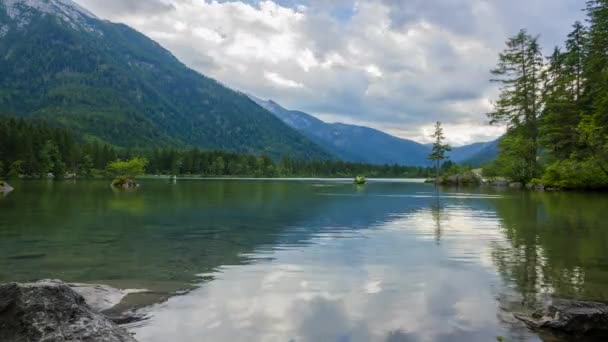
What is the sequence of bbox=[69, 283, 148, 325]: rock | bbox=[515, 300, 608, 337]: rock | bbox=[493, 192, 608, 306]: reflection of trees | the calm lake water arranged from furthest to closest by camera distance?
bbox=[493, 192, 608, 306]: reflection of trees
bbox=[69, 283, 148, 325]: rock
the calm lake water
bbox=[515, 300, 608, 337]: rock

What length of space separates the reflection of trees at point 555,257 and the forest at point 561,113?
1073 inches

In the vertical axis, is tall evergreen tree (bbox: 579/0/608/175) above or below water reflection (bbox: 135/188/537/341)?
above

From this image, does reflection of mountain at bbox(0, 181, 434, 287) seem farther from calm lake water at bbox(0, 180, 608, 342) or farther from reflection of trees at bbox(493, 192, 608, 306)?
reflection of trees at bbox(493, 192, 608, 306)

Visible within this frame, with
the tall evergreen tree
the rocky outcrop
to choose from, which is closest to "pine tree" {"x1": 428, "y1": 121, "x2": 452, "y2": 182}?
the rocky outcrop

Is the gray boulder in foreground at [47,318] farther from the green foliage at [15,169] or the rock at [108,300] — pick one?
the green foliage at [15,169]

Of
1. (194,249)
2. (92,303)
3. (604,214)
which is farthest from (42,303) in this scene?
(604,214)

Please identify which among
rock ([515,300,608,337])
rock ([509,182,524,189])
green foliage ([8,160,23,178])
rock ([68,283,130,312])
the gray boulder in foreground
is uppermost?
green foliage ([8,160,23,178])

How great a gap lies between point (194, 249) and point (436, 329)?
12.1m

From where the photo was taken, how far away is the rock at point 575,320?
8750mm

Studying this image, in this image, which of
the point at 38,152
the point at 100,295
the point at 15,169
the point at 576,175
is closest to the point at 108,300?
the point at 100,295

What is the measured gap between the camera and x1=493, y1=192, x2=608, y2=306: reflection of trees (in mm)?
12531

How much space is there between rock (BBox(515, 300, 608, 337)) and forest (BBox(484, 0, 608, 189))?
45.9 metres

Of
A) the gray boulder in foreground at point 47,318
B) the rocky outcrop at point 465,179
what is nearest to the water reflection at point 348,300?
the gray boulder in foreground at point 47,318

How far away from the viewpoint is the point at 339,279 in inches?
536
